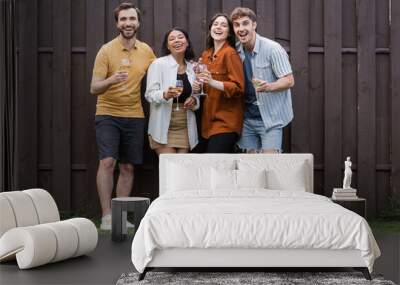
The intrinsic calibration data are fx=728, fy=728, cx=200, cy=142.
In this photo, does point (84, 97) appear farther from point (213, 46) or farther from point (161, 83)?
point (213, 46)

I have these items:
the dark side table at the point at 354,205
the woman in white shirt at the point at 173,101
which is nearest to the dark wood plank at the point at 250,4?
the woman in white shirt at the point at 173,101

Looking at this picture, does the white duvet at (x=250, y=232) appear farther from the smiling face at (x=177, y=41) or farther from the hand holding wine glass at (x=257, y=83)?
the smiling face at (x=177, y=41)

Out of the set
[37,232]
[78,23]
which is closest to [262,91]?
[78,23]

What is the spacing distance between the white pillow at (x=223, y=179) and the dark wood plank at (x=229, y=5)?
6.46 feet

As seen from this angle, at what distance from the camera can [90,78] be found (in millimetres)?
7207

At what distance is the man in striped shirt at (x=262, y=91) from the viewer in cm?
655

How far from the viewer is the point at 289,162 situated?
628 cm

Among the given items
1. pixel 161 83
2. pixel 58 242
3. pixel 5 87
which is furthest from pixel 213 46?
pixel 58 242

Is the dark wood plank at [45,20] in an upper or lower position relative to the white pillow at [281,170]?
upper

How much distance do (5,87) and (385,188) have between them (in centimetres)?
383

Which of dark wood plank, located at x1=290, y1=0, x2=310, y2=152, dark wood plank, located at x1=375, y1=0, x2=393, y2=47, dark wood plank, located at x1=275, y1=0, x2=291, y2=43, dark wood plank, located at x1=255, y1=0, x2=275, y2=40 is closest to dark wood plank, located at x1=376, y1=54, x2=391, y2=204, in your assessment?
dark wood plank, located at x1=375, y1=0, x2=393, y2=47

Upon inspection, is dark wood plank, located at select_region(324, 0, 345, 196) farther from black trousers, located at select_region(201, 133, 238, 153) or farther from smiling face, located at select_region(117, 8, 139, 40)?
smiling face, located at select_region(117, 8, 139, 40)

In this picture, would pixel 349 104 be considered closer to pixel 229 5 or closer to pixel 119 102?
pixel 229 5

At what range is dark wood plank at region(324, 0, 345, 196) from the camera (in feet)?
23.6
